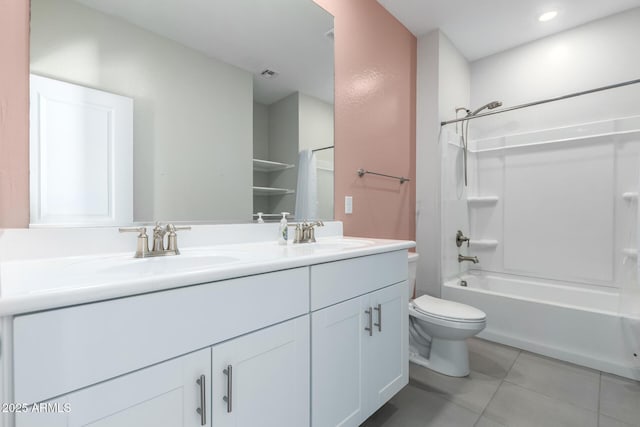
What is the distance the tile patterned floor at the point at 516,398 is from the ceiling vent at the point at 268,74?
1797 millimetres

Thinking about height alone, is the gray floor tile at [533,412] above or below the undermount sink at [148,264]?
below

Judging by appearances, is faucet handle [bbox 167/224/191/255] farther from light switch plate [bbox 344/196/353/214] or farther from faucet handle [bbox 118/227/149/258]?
light switch plate [bbox 344/196/353/214]

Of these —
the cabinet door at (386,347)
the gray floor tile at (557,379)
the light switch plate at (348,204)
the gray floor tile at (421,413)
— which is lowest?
the gray floor tile at (421,413)

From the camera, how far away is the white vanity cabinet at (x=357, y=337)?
1.03 m

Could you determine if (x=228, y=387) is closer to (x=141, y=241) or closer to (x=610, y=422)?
(x=141, y=241)

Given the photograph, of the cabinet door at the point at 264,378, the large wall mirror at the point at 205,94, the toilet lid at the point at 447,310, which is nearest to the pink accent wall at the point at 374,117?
the large wall mirror at the point at 205,94

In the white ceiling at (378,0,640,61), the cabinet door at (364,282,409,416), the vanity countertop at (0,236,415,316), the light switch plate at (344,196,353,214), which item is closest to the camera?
the vanity countertop at (0,236,415,316)

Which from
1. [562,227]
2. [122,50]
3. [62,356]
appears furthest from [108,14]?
[562,227]

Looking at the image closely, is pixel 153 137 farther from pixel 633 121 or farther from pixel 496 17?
pixel 633 121

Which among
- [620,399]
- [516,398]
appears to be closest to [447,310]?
[516,398]

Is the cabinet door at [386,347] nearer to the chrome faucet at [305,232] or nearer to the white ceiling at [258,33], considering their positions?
the chrome faucet at [305,232]

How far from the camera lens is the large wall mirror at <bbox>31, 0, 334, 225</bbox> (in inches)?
38.9

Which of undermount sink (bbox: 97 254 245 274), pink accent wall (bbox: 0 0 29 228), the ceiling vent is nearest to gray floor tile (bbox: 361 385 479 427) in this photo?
undermount sink (bbox: 97 254 245 274)

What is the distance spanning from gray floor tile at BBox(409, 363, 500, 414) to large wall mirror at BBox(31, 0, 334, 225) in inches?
46.4
